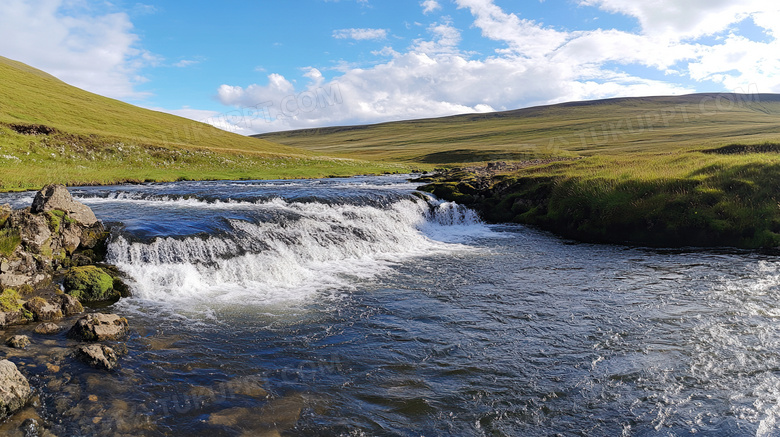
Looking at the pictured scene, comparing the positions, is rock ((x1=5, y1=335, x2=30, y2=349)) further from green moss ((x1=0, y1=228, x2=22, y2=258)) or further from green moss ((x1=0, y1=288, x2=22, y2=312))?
green moss ((x1=0, y1=228, x2=22, y2=258))

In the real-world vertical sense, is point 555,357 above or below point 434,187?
below

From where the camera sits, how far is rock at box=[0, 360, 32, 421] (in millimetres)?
7621

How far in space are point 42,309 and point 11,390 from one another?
17.4ft

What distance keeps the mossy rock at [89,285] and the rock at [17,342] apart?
142 inches

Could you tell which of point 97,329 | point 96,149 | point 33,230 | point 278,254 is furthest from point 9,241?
point 96,149

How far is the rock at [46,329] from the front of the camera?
11.1m

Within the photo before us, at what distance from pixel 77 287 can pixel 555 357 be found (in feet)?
50.5

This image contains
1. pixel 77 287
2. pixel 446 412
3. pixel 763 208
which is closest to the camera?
pixel 446 412

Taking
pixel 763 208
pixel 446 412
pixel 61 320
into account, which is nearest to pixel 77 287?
pixel 61 320

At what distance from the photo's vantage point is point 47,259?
15.0 meters

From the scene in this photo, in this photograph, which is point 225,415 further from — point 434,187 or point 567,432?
point 434,187

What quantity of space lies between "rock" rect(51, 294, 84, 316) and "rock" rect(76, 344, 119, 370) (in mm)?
3441

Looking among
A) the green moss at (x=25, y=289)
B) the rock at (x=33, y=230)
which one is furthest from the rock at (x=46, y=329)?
the rock at (x=33, y=230)

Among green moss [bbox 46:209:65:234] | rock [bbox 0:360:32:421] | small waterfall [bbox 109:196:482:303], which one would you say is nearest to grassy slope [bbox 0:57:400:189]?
green moss [bbox 46:209:65:234]
